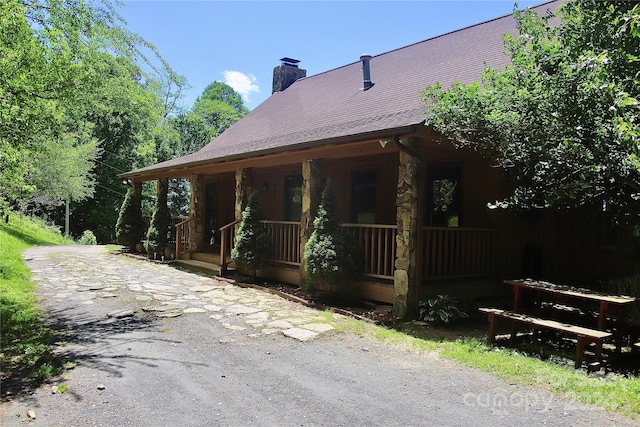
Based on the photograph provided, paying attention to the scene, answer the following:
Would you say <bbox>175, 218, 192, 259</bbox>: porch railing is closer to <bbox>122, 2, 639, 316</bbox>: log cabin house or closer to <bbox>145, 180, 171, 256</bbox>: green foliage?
<bbox>122, 2, 639, 316</bbox>: log cabin house

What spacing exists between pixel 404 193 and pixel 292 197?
18.8 feet

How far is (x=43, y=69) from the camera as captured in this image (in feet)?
17.6

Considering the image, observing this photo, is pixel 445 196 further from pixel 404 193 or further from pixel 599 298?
pixel 599 298

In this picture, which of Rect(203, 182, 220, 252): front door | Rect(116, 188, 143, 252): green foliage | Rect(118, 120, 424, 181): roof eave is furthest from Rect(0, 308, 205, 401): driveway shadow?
Rect(116, 188, 143, 252): green foliage

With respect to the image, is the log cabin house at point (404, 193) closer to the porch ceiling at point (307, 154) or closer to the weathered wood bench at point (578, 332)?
the porch ceiling at point (307, 154)

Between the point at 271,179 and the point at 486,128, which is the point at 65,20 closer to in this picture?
the point at 486,128

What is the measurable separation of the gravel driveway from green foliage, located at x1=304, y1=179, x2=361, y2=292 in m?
0.62

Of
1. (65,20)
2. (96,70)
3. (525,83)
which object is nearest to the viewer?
(525,83)

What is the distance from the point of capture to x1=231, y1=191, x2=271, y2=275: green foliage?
8617mm

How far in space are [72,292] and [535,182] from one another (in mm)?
7362

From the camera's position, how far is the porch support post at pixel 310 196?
7.73m

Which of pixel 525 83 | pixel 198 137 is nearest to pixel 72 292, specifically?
pixel 525 83

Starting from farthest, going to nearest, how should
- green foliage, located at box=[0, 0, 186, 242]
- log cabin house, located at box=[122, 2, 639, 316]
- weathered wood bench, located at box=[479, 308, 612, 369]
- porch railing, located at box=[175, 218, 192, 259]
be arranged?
porch railing, located at box=[175, 218, 192, 259] → log cabin house, located at box=[122, 2, 639, 316] → green foliage, located at box=[0, 0, 186, 242] → weathered wood bench, located at box=[479, 308, 612, 369]

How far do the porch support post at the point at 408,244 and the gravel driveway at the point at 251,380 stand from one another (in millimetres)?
968
